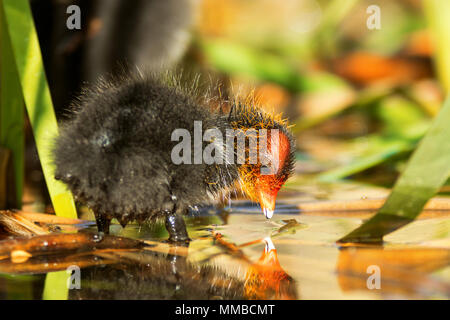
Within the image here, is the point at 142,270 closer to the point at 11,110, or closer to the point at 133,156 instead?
the point at 133,156

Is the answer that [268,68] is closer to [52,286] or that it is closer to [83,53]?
[83,53]

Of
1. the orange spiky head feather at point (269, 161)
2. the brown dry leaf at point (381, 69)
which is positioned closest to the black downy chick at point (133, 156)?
the orange spiky head feather at point (269, 161)
